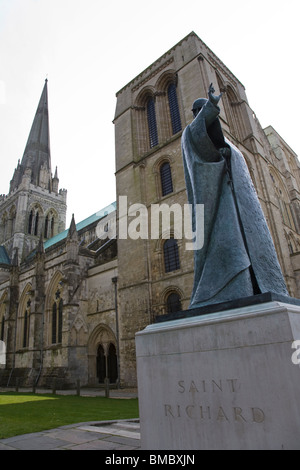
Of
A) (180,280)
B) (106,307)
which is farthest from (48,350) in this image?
(180,280)

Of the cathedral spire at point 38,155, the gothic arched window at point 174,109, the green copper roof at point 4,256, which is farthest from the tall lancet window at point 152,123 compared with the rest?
the cathedral spire at point 38,155

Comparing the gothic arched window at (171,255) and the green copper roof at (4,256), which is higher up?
the green copper roof at (4,256)

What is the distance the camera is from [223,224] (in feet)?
9.80

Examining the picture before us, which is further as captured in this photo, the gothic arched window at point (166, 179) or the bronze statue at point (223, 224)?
the gothic arched window at point (166, 179)

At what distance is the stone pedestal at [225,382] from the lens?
1.82 meters

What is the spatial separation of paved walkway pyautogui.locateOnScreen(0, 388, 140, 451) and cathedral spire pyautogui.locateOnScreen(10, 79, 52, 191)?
134 feet

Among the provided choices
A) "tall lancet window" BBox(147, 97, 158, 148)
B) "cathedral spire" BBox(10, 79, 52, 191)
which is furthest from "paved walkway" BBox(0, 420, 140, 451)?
"cathedral spire" BBox(10, 79, 52, 191)

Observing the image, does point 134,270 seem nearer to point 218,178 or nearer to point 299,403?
point 218,178

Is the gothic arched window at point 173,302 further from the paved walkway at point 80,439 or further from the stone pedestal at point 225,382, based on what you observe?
the stone pedestal at point 225,382

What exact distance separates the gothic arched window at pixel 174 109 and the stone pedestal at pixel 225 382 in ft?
55.7

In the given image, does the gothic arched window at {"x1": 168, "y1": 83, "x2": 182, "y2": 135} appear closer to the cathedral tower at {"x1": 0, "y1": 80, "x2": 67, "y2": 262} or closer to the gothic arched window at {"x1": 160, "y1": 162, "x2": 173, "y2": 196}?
the gothic arched window at {"x1": 160, "y1": 162, "x2": 173, "y2": 196}

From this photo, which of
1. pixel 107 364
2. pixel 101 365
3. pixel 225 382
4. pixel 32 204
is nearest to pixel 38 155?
pixel 32 204

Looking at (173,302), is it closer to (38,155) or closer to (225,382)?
(225,382)
